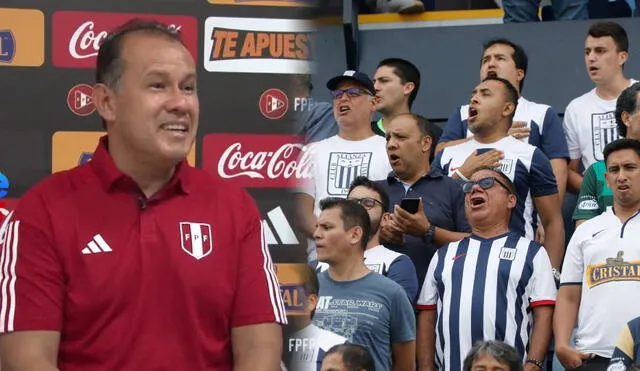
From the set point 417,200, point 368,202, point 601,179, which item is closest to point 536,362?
point 417,200

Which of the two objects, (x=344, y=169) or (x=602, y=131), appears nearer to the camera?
(x=344, y=169)

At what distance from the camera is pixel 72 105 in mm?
4246

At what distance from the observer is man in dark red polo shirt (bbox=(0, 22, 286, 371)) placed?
9.77ft

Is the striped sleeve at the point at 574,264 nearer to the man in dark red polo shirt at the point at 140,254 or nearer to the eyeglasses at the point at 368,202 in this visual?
the eyeglasses at the point at 368,202

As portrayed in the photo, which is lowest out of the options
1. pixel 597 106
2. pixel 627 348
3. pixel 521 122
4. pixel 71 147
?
pixel 627 348

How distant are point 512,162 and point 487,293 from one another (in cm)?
108

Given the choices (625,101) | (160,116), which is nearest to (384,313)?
(625,101)

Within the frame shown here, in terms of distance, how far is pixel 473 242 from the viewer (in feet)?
21.5

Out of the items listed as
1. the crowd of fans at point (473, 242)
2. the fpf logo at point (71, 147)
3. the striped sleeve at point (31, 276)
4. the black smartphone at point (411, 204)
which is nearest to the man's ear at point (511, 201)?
the crowd of fans at point (473, 242)

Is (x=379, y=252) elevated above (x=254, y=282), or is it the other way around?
(x=254, y=282)

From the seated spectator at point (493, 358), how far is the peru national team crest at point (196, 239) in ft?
9.62

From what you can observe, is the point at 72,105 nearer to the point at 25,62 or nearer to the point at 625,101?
the point at 25,62

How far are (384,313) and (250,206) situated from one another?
299 centimetres

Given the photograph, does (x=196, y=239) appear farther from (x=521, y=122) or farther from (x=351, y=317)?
(x=521, y=122)
